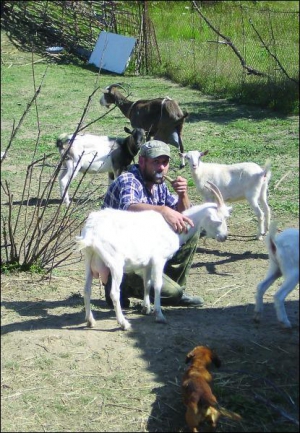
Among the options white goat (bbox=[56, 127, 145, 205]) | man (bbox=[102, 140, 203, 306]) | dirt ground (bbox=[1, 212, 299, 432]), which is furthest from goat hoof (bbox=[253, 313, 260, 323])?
white goat (bbox=[56, 127, 145, 205])

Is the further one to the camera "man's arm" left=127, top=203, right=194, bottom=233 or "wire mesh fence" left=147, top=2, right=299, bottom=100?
"wire mesh fence" left=147, top=2, right=299, bottom=100

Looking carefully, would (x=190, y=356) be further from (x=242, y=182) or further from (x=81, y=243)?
(x=242, y=182)

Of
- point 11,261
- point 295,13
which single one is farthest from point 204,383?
point 295,13

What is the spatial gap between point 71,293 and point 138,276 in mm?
689

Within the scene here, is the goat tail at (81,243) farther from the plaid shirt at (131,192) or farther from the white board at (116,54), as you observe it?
the white board at (116,54)

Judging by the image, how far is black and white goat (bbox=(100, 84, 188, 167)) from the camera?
40.2 ft

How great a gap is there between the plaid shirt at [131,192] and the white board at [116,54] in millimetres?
9135

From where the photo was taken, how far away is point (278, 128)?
34.6ft

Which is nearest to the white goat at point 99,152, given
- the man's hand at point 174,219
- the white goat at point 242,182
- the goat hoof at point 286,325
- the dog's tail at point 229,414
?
the white goat at point 242,182

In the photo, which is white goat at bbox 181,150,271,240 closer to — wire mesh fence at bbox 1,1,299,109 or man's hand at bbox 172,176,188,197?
man's hand at bbox 172,176,188,197

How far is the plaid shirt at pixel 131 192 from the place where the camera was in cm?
590

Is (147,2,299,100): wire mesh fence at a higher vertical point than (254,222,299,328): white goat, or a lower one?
lower

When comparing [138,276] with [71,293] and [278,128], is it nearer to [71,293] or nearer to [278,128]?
[71,293]

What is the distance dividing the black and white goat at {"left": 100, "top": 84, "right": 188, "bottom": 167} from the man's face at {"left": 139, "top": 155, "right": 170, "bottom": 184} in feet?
19.3
